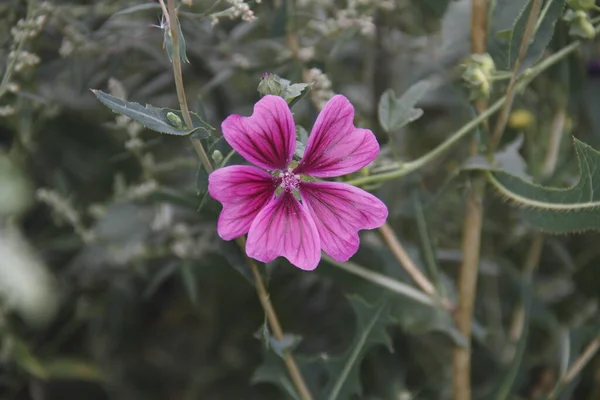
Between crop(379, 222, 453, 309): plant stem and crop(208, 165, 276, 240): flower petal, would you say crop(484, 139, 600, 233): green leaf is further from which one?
crop(208, 165, 276, 240): flower petal

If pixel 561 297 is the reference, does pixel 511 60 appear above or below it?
above

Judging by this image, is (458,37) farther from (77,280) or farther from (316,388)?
(77,280)

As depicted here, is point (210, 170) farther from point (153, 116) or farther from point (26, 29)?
point (26, 29)

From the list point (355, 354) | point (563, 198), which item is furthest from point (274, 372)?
point (563, 198)

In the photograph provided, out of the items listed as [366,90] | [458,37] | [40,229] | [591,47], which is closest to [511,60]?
[458,37]

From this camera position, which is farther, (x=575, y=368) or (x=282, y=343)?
(x=575, y=368)

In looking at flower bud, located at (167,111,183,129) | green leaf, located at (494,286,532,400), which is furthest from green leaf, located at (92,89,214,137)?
green leaf, located at (494,286,532,400)
